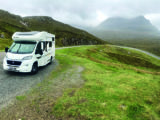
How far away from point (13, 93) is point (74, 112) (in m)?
4.47

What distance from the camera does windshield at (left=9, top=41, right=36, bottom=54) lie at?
11.6 m

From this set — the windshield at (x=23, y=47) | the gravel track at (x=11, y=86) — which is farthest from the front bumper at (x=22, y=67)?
the windshield at (x=23, y=47)

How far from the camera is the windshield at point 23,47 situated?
1157 cm

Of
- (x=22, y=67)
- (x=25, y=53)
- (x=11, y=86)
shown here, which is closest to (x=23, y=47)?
(x=25, y=53)

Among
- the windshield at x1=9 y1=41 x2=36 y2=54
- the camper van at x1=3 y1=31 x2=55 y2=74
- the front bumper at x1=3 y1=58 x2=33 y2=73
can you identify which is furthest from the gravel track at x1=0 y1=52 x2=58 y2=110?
the windshield at x1=9 y1=41 x2=36 y2=54

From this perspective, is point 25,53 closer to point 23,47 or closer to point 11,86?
point 23,47

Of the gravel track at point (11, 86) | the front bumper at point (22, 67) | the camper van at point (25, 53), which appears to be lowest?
the gravel track at point (11, 86)

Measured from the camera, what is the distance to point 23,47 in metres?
11.9

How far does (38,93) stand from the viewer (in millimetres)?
7910

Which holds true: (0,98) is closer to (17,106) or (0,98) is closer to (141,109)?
(17,106)

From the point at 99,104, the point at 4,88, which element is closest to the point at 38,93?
the point at 4,88

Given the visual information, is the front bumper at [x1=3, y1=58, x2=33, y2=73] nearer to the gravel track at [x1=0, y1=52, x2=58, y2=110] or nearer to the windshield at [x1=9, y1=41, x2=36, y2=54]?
the gravel track at [x1=0, y1=52, x2=58, y2=110]

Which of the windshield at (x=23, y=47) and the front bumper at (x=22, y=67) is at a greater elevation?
the windshield at (x=23, y=47)

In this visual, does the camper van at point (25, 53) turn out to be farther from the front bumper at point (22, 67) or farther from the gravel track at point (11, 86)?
the gravel track at point (11, 86)
